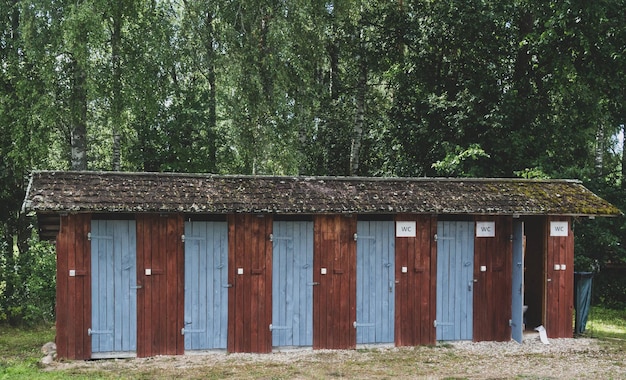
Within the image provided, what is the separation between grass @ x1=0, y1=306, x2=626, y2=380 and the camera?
28.6 feet

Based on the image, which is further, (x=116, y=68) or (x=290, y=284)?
(x=116, y=68)

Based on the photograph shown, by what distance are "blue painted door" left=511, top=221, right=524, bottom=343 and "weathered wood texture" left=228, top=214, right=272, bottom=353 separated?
4.55 meters

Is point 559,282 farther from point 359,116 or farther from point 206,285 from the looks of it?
point 359,116

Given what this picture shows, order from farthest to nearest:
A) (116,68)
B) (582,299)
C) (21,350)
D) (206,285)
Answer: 1. (116,68)
2. (582,299)
3. (21,350)
4. (206,285)

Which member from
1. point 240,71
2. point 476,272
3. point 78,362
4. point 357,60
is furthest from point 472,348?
point 357,60

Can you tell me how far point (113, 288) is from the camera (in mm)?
9781

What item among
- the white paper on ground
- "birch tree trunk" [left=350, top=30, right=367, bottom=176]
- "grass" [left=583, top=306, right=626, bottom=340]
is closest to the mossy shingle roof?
the white paper on ground

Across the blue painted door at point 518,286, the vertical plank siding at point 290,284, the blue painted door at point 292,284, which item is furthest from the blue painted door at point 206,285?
the blue painted door at point 518,286

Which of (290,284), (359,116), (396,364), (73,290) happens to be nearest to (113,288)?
(73,290)

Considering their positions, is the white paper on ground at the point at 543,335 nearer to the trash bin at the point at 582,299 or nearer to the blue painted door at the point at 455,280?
the trash bin at the point at 582,299

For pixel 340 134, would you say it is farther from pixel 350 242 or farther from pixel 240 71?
pixel 350 242

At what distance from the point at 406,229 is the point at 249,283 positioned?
9.79 ft

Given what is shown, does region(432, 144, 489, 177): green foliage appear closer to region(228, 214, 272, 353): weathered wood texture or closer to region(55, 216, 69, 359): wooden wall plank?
region(228, 214, 272, 353): weathered wood texture

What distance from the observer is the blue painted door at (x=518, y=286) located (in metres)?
10.9
